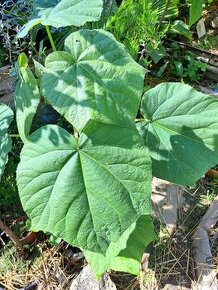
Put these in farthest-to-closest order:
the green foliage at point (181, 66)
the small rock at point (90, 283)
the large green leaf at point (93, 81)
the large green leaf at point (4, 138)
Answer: the green foliage at point (181, 66) < the small rock at point (90, 283) < the large green leaf at point (4, 138) < the large green leaf at point (93, 81)

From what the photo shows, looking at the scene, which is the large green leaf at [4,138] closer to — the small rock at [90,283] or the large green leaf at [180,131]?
the large green leaf at [180,131]

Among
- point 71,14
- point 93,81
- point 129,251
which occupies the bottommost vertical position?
point 129,251

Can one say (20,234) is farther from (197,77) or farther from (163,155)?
(197,77)

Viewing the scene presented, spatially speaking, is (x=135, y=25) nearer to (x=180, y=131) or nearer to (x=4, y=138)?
(x=180, y=131)

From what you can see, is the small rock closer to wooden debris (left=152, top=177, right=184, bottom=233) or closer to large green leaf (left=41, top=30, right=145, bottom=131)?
wooden debris (left=152, top=177, right=184, bottom=233)

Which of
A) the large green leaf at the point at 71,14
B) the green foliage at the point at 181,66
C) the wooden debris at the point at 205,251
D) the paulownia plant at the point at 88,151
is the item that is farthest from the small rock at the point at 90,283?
the green foliage at the point at 181,66

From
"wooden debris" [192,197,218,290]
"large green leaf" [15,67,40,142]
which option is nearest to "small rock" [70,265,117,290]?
"wooden debris" [192,197,218,290]

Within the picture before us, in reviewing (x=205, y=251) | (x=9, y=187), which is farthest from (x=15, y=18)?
(x=205, y=251)

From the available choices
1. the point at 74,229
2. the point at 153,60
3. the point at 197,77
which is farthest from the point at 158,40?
the point at 74,229
